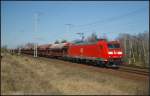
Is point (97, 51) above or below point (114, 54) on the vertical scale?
above

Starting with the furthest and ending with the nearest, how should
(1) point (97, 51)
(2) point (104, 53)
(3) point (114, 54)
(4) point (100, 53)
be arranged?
(1) point (97, 51), (4) point (100, 53), (2) point (104, 53), (3) point (114, 54)

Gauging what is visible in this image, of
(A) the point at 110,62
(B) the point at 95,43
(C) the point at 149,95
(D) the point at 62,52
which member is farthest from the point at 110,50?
(D) the point at 62,52

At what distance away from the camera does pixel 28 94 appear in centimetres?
1165

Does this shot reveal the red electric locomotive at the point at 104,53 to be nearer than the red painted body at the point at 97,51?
Yes

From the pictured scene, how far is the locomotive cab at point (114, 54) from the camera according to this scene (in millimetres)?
29533

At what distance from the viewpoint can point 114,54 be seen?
2978 centimetres

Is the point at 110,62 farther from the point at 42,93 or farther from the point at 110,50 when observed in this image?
the point at 42,93

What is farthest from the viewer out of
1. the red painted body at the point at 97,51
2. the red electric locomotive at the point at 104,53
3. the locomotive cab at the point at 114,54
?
the red painted body at the point at 97,51

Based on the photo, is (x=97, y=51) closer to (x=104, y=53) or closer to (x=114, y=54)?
(x=104, y=53)

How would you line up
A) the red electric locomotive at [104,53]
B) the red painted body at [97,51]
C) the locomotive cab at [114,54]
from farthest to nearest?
the red painted body at [97,51], the red electric locomotive at [104,53], the locomotive cab at [114,54]

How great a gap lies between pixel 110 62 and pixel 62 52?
23767 millimetres

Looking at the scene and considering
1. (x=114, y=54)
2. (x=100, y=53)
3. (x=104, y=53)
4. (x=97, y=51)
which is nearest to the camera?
(x=114, y=54)

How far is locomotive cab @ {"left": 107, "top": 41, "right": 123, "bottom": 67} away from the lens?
96.9 ft

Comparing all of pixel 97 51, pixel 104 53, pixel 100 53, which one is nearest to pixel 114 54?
pixel 104 53
